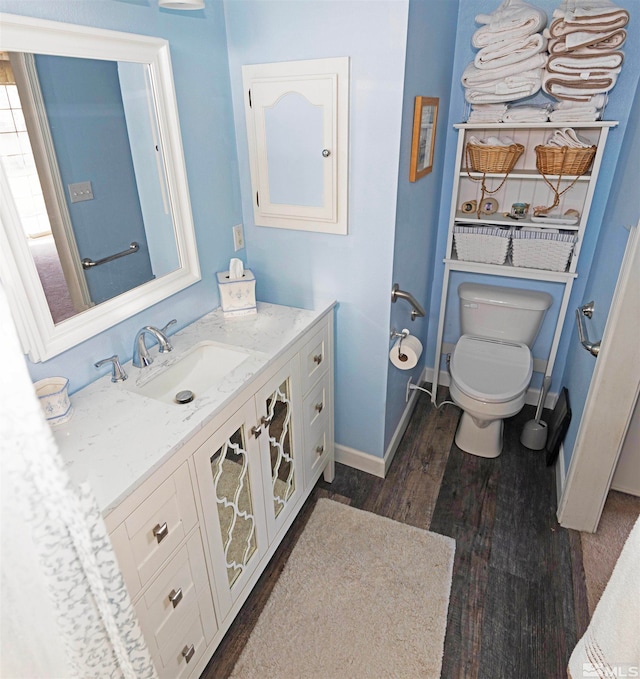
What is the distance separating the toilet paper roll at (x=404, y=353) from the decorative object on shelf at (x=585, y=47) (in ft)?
4.28

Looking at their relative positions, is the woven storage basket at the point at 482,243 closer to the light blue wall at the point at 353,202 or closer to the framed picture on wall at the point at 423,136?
the framed picture on wall at the point at 423,136

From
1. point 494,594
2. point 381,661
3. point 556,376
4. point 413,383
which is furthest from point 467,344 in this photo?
point 381,661

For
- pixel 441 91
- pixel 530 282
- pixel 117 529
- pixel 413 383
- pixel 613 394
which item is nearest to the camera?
pixel 117 529

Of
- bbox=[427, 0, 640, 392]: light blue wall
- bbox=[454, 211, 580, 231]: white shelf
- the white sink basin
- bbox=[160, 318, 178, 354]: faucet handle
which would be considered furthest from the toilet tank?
bbox=[160, 318, 178, 354]: faucet handle

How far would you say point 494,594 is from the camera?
5.77 feet

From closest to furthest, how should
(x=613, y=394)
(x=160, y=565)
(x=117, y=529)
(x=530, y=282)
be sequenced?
1. (x=117, y=529)
2. (x=160, y=565)
3. (x=613, y=394)
4. (x=530, y=282)

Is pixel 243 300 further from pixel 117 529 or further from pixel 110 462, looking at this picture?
pixel 117 529

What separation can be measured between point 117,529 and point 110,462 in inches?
6.1

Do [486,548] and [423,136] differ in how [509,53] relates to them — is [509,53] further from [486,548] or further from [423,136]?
[486,548]

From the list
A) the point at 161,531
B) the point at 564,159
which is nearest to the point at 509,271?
the point at 564,159

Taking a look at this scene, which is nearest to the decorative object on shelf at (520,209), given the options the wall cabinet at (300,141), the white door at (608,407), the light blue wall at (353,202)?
the white door at (608,407)

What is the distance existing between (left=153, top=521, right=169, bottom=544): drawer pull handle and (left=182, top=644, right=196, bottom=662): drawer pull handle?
432 mm

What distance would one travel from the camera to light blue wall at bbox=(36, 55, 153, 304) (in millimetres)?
1251

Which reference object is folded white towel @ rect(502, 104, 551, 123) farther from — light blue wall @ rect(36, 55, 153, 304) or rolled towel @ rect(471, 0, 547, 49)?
light blue wall @ rect(36, 55, 153, 304)
